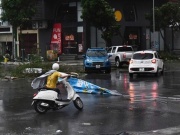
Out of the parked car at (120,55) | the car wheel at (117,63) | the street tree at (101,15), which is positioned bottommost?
the car wheel at (117,63)

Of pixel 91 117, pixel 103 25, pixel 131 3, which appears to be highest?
pixel 131 3

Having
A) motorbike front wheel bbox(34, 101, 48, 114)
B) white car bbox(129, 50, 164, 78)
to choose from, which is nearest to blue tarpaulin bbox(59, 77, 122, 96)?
motorbike front wheel bbox(34, 101, 48, 114)

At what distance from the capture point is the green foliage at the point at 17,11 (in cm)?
4547

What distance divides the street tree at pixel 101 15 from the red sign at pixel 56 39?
33.2ft

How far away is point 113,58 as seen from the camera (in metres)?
34.1

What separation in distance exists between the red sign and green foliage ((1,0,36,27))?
4365mm

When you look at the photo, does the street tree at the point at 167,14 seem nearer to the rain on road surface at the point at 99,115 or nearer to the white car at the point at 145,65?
the white car at the point at 145,65

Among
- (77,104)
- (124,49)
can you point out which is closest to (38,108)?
(77,104)

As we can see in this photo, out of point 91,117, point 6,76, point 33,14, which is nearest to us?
point 91,117

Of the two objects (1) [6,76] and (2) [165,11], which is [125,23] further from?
(1) [6,76]

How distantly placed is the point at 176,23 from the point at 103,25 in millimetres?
9329

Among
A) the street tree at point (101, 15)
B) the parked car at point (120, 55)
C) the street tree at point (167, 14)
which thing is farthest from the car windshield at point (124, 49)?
the street tree at point (167, 14)

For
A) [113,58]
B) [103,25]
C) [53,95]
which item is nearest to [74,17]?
[103,25]

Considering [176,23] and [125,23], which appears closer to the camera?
[176,23]
